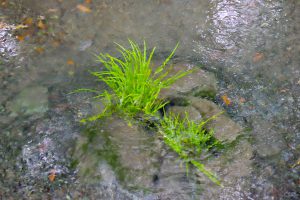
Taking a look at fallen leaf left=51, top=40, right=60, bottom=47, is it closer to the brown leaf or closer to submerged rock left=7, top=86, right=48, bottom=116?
the brown leaf

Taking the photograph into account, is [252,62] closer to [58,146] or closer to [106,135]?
[106,135]

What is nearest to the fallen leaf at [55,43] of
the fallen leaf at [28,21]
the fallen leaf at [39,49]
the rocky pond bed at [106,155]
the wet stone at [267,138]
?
the fallen leaf at [39,49]

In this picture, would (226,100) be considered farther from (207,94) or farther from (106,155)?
(106,155)

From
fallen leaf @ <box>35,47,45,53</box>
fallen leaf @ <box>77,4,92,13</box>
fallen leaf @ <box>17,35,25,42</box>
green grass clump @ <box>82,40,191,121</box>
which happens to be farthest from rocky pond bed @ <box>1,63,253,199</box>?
fallen leaf @ <box>77,4,92,13</box>

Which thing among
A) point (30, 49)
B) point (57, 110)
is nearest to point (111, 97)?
point (57, 110)

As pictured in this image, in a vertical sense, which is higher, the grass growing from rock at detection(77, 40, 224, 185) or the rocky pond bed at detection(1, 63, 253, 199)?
the grass growing from rock at detection(77, 40, 224, 185)

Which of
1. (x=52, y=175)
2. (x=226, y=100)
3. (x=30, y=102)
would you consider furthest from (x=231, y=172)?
(x=30, y=102)

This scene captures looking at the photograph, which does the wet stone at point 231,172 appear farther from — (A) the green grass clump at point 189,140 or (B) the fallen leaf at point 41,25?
(B) the fallen leaf at point 41,25
